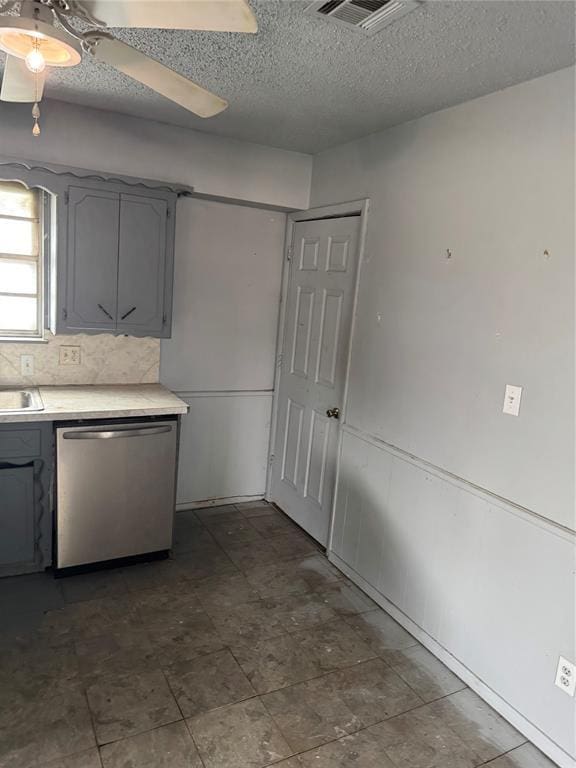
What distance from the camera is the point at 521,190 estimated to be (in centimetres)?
199

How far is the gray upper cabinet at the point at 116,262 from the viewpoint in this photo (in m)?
2.77

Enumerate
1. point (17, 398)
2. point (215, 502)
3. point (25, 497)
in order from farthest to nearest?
point (215, 502)
point (17, 398)
point (25, 497)

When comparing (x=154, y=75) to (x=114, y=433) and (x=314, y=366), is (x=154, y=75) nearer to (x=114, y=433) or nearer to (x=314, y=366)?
(x=114, y=433)

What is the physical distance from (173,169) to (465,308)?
6.12 ft

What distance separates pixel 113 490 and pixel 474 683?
6.25 ft

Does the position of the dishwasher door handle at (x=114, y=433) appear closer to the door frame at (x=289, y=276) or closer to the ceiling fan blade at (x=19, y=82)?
the door frame at (x=289, y=276)

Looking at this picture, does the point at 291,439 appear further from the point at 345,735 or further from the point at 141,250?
the point at 345,735

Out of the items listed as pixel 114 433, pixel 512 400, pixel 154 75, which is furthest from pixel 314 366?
pixel 154 75

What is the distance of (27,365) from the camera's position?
2980 mm

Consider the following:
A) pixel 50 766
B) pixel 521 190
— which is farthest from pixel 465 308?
pixel 50 766

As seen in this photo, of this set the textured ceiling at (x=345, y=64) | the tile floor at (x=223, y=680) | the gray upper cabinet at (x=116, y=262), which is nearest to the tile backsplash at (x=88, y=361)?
the gray upper cabinet at (x=116, y=262)

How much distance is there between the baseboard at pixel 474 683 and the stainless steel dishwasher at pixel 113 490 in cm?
117

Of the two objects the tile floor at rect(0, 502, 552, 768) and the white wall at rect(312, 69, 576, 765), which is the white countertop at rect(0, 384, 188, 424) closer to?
the tile floor at rect(0, 502, 552, 768)

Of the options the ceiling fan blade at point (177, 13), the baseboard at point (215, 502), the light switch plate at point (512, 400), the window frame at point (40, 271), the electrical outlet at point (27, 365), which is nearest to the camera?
the ceiling fan blade at point (177, 13)
